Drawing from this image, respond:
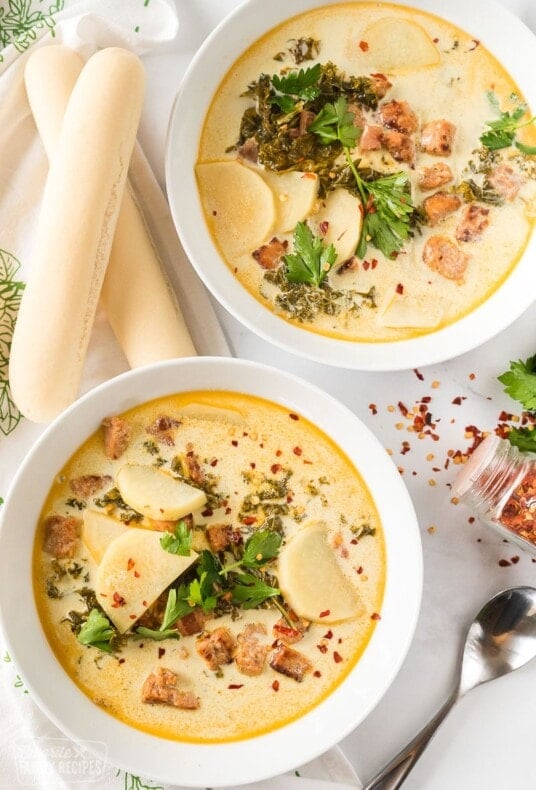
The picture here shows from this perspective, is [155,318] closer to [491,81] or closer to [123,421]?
[123,421]

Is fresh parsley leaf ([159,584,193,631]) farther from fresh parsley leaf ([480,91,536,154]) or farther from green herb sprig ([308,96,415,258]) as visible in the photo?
fresh parsley leaf ([480,91,536,154])

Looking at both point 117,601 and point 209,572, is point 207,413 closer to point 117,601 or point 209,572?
point 209,572

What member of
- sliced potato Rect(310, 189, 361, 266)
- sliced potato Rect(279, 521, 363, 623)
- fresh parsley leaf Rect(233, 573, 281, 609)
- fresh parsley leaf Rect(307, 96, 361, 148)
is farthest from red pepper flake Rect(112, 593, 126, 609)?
fresh parsley leaf Rect(307, 96, 361, 148)

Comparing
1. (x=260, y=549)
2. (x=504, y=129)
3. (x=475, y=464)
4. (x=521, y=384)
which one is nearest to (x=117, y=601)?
(x=260, y=549)

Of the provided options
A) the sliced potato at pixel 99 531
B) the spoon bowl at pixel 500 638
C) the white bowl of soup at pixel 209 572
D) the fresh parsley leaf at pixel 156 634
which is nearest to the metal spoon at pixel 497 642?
the spoon bowl at pixel 500 638

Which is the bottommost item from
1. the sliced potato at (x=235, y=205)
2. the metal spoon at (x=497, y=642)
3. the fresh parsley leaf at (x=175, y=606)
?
the metal spoon at (x=497, y=642)

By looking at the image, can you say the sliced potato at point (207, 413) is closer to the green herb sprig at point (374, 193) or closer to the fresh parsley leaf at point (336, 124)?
the green herb sprig at point (374, 193)
